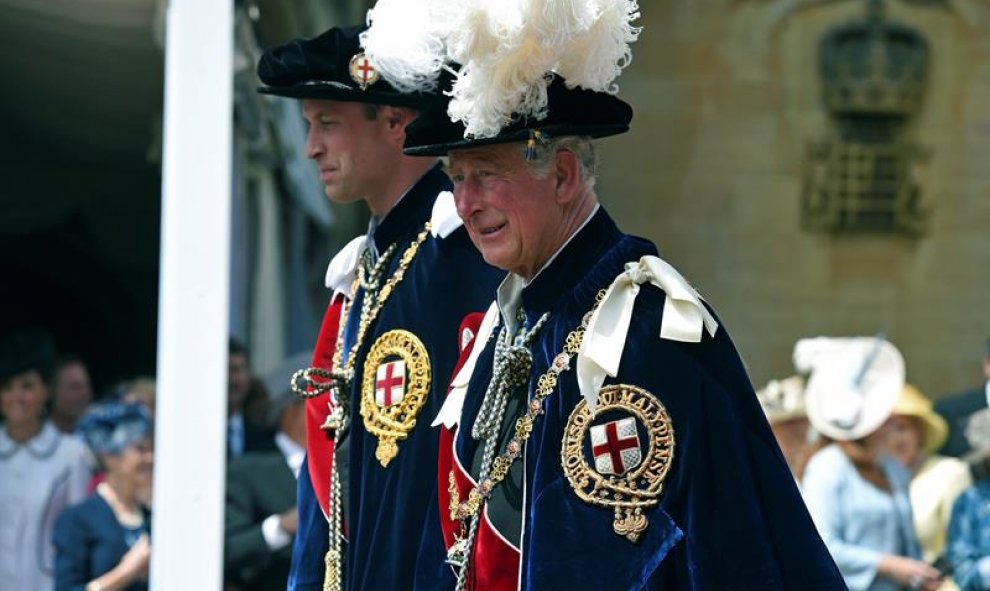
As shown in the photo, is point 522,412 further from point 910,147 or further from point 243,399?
point 910,147

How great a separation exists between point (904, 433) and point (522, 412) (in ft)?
17.1

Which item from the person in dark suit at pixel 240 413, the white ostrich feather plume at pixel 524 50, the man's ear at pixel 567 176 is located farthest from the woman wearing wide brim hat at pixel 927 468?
the white ostrich feather plume at pixel 524 50

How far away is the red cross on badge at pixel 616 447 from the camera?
326 cm

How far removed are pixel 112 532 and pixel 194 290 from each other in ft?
4.25

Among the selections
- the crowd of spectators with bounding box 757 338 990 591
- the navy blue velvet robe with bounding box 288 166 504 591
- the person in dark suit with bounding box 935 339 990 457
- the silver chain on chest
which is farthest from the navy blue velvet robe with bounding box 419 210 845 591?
the person in dark suit with bounding box 935 339 990 457

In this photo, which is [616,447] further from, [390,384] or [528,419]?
[390,384]

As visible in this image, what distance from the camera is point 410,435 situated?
161 inches

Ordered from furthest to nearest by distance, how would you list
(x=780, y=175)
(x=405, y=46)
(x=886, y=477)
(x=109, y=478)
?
1. (x=780, y=175)
2. (x=886, y=477)
3. (x=109, y=478)
4. (x=405, y=46)

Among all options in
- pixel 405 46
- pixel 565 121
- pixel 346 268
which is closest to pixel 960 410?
pixel 346 268

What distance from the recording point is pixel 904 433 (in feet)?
27.7

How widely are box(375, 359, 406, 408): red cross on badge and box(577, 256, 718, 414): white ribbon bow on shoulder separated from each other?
2.75 ft

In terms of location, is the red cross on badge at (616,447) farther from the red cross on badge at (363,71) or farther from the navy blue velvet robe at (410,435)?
the red cross on badge at (363,71)

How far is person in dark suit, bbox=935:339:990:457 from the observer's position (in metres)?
8.56

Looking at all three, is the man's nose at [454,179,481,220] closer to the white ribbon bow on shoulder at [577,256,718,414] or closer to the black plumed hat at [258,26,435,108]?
the white ribbon bow on shoulder at [577,256,718,414]
